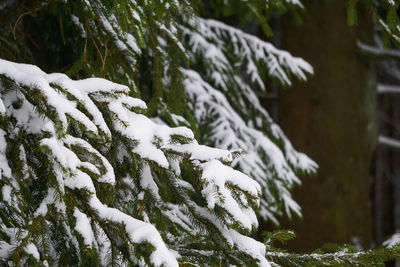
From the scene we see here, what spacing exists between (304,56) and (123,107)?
3109mm

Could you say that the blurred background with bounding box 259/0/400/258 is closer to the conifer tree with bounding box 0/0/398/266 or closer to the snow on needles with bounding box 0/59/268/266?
the conifer tree with bounding box 0/0/398/266

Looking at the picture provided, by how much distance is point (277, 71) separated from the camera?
333 cm

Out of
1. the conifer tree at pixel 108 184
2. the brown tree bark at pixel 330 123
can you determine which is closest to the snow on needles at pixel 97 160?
the conifer tree at pixel 108 184

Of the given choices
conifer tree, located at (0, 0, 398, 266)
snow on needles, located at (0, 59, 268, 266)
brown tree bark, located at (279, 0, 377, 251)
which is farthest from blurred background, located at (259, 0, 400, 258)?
snow on needles, located at (0, 59, 268, 266)

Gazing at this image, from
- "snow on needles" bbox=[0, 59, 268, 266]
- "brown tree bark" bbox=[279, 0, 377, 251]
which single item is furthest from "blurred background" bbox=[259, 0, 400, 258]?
"snow on needles" bbox=[0, 59, 268, 266]

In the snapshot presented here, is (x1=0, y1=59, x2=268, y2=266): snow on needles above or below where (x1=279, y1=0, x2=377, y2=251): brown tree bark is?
above

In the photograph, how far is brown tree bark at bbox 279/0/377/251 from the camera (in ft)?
13.4

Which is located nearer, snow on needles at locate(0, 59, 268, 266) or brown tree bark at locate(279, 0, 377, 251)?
snow on needles at locate(0, 59, 268, 266)

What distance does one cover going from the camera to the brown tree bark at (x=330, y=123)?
4.07 metres

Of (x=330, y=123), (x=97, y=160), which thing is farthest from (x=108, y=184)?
(x=330, y=123)

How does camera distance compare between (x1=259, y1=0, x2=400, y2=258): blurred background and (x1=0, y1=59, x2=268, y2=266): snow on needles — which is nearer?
(x1=0, y1=59, x2=268, y2=266): snow on needles

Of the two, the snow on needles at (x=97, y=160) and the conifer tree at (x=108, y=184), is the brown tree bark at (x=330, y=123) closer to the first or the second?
the conifer tree at (x=108, y=184)

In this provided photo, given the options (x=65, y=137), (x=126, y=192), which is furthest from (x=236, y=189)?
(x=65, y=137)

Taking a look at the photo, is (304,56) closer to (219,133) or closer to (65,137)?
(219,133)
